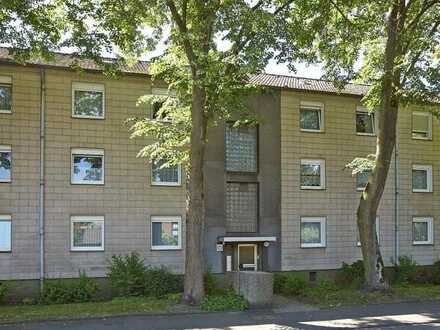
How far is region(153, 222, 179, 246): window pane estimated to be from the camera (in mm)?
24469

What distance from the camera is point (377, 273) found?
72.6 ft

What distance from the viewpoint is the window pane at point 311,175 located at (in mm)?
27156

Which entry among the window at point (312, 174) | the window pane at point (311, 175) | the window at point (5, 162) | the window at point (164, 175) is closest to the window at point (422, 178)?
the window at point (312, 174)

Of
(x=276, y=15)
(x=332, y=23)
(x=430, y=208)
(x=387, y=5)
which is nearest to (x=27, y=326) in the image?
(x=276, y=15)

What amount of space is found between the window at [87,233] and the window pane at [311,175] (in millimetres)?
9260

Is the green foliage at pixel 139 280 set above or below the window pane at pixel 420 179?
below

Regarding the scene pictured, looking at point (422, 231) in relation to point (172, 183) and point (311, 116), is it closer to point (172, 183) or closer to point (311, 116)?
point (311, 116)

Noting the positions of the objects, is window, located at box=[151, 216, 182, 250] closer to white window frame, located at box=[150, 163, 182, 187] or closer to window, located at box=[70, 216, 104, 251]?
white window frame, located at box=[150, 163, 182, 187]

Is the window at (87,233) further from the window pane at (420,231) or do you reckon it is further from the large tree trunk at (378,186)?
the window pane at (420,231)

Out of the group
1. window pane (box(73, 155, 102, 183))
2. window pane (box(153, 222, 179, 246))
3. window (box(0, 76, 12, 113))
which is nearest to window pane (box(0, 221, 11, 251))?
window pane (box(73, 155, 102, 183))

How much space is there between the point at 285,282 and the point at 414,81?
9173 mm

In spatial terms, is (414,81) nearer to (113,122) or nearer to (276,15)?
(276,15)

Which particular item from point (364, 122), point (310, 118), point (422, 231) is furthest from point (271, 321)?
point (422, 231)

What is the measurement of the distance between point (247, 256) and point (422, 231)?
9.62 meters
